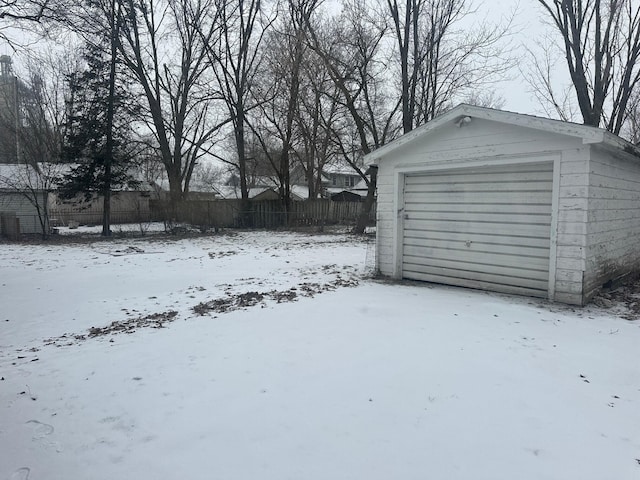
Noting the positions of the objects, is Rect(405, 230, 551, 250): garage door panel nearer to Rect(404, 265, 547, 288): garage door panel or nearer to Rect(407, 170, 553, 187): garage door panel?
Rect(404, 265, 547, 288): garage door panel

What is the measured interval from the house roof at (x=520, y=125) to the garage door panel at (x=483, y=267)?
193cm

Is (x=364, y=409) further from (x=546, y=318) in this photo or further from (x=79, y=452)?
(x=546, y=318)

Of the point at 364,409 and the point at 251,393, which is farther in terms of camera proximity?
the point at 251,393

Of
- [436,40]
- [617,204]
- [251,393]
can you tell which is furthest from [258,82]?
[251,393]

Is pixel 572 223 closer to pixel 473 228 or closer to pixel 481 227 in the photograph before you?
pixel 481 227

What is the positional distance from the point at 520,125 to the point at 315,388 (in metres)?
4.83

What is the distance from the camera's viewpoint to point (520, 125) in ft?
18.8

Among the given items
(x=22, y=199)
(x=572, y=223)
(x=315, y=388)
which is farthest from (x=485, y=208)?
(x=22, y=199)

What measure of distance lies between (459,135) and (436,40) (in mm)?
12766

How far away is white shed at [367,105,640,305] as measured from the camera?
18.1 ft

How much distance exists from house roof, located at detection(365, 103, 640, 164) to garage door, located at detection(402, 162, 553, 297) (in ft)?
2.16

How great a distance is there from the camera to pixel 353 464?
7.39ft

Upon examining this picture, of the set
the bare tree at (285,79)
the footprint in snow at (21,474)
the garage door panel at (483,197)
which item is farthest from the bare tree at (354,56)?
the footprint in snow at (21,474)

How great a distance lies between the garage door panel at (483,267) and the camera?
6.02 meters
